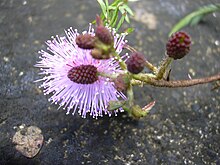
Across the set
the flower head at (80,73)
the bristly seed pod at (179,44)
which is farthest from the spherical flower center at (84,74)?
the bristly seed pod at (179,44)

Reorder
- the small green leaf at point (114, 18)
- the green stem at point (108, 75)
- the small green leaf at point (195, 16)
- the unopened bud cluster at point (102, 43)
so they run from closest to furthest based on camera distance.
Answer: the unopened bud cluster at point (102, 43), the green stem at point (108, 75), the small green leaf at point (114, 18), the small green leaf at point (195, 16)

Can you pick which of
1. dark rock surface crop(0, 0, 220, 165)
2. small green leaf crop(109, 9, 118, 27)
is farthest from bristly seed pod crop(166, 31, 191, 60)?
dark rock surface crop(0, 0, 220, 165)

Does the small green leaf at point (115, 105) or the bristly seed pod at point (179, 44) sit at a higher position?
the bristly seed pod at point (179, 44)

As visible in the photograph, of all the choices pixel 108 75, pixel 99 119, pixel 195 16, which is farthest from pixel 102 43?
pixel 195 16

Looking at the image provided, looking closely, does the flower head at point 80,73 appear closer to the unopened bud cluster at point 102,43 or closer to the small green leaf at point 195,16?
the unopened bud cluster at point 102,43

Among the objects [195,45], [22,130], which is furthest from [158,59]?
[22,130]

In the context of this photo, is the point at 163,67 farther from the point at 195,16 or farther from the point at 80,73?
the point at 195,16

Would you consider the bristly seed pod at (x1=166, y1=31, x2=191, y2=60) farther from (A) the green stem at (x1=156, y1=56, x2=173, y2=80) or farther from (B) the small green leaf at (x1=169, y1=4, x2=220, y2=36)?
(B) the small green leaf at (x1=169, y1=4, x2=220, y2=36)
